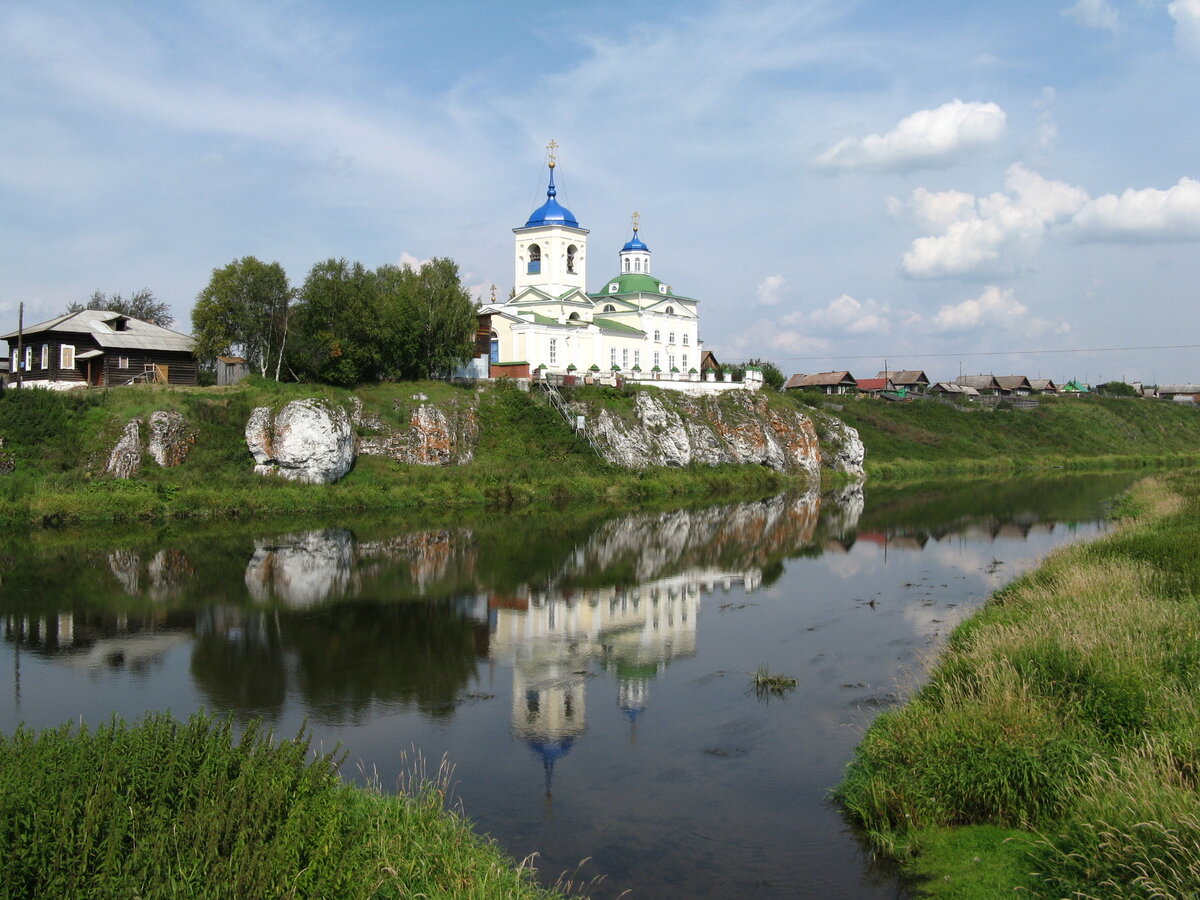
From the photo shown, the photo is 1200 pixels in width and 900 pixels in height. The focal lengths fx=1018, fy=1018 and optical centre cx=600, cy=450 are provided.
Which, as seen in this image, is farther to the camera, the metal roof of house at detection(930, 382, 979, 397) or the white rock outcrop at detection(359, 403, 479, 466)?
the metal roof of house at detection(930, 382, 979, 397)

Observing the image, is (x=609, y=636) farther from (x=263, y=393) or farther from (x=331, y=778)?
(x=263, y=393)

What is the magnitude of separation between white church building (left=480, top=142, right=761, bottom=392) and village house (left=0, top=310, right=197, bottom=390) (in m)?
17.3

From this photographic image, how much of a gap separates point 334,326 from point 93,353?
10.4 m

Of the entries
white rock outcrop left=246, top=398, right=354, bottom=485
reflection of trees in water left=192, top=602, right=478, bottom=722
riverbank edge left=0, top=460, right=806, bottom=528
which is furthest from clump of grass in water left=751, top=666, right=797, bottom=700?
white rock outcrop left=246, top=398, right=354, bottom=485

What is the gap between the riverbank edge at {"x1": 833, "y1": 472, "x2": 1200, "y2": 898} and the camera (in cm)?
859

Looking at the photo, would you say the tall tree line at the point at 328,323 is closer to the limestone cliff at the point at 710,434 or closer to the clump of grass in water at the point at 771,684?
the limestone cliff at the point at 710,434

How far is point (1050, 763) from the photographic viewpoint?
10695 millimetres

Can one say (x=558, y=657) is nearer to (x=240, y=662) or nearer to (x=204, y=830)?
(x=240, y=662)

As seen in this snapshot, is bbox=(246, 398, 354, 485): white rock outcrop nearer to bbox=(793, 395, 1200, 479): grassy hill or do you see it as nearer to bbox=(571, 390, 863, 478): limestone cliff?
bbox=(571, 390, 863, 478): limestone cliff

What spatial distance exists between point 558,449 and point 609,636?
2965cm

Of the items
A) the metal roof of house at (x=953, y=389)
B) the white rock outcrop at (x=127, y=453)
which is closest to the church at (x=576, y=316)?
the white rock outcrop at (x=127, y=453)

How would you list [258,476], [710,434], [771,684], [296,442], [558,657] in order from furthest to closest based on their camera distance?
[710,434] → [296,442] → [258,476] → [558,657] → [771,684]

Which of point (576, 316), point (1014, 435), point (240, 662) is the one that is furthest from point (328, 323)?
point (1014, 435)

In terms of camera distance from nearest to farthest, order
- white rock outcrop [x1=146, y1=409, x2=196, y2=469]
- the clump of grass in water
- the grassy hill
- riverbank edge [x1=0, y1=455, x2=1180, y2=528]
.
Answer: the clump of grass in water
riverbank edge [x1=0, y1=455, x2=1180, y2=528]
white rock outcrop [x1=146, y1=409, x2=196, y2=469]
the grassy hill
